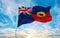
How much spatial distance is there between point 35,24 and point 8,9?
334 mm

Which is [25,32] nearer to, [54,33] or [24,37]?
[24,37]

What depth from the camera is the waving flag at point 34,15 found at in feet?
5.80

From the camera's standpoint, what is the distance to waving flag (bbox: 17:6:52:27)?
1.77m

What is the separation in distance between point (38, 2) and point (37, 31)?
0.32 m

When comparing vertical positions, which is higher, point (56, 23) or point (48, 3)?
point (48, 3)

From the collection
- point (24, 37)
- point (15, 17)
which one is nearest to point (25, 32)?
point (24, 37)

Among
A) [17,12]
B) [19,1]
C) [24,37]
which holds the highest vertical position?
[19,1]

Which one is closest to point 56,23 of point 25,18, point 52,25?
point 52,25

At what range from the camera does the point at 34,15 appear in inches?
70.7

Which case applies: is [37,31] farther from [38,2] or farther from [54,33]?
[38,2]

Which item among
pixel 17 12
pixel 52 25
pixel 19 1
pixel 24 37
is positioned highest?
pixel 19 1

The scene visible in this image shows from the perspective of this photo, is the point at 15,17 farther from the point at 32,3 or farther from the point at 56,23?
the point at 56,23

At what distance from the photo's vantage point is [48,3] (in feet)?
5.76

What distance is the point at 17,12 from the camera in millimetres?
1760
